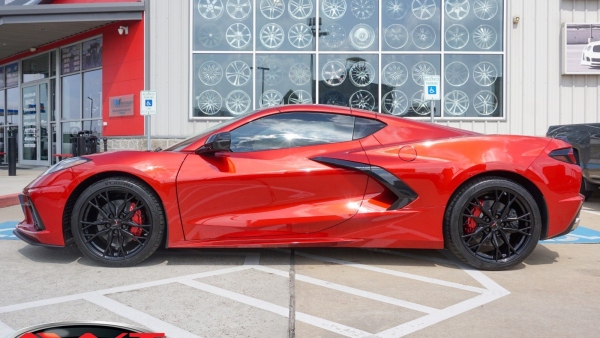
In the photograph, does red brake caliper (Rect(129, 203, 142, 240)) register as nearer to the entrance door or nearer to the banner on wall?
the banner on wall

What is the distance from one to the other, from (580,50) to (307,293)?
12698 mm

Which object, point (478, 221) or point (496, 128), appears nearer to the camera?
point (478, 221)

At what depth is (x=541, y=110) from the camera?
1366 centimetres

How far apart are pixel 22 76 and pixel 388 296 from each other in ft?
67.4

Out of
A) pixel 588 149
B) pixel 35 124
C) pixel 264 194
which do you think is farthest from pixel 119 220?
pixel 35 124

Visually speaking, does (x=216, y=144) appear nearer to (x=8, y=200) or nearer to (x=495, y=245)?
(x=495, y=245)

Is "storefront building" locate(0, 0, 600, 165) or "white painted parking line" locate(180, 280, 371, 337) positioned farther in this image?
"storefront building" locate(0, 0, 600, 165)

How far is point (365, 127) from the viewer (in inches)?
172

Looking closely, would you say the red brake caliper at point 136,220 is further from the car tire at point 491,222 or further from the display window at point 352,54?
the display window at point 352,54

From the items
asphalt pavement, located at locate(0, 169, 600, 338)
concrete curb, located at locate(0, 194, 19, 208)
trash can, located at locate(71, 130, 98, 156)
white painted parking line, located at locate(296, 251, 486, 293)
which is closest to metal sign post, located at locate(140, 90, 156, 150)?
trash can, located at locate(71, 130, 98, 156)

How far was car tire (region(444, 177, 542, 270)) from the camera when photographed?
13.6 ft

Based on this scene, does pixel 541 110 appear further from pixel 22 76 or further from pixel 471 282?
pixel 22 76

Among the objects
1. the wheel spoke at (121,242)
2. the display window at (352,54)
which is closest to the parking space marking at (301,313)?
the wheel spoke at (121,242)

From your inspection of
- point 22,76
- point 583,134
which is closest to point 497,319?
point 583,134
